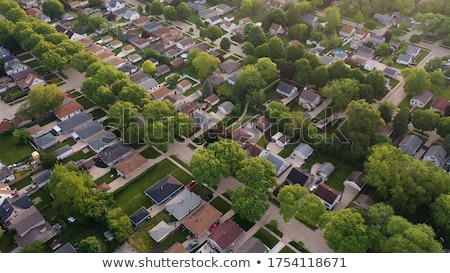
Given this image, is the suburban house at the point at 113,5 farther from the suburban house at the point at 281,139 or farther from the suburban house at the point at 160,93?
the suburban house at the point at 281,139

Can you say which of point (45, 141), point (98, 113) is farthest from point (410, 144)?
point (45, 141)

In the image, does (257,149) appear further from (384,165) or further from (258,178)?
(384,165)

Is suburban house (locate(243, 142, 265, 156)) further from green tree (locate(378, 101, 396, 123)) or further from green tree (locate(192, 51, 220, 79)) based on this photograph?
green tree (locate(378, 101, 396, 123))

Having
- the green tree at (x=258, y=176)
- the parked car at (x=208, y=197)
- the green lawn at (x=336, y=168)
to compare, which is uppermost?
the green tree at (x=258, y=176)

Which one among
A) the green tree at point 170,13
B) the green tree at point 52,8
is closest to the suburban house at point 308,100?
the green tree at point 170,13

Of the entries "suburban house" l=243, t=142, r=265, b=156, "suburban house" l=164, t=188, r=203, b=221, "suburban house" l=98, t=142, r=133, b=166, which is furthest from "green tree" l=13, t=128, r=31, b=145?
"suburban house" l=243, t=142, r=265, b=156

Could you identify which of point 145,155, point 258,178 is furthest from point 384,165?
point 145,155

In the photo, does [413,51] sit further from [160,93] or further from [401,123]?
[160,93]
